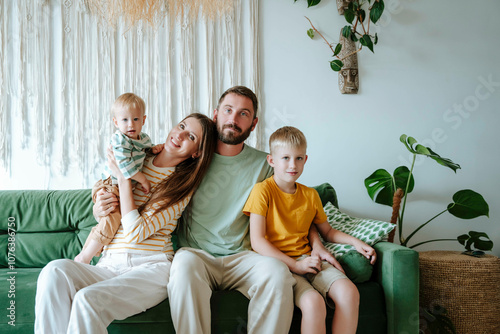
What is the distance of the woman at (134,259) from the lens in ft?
4.32

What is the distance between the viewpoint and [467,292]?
1.96 metres

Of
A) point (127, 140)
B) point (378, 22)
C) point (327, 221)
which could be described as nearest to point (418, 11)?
point (378, 22)

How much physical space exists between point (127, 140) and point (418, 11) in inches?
82.8

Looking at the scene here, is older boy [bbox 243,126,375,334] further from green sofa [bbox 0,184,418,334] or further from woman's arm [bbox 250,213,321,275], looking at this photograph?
green sofa [bbox 0,184,418,334]

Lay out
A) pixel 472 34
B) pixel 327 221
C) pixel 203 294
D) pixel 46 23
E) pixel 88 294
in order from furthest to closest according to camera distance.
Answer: pixel 472 34
pixel 46 23
pixel 327 221
pixel 203 294
pixel 88 294

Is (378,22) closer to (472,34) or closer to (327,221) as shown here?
(472,34)

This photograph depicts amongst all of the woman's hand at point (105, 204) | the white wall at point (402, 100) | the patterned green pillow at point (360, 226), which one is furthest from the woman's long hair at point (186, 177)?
the white wall at point (402, 100)

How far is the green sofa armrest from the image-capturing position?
1565 millimetres

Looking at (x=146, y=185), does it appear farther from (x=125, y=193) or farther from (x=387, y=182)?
(x=387, y=182)

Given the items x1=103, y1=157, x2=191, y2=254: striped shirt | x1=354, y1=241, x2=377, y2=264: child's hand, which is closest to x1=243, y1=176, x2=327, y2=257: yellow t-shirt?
x1=354, y1=241, x2=377, y2=264: child's hand

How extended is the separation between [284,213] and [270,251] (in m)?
0.19

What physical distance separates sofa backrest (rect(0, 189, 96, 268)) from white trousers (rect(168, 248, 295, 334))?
2.73 feet

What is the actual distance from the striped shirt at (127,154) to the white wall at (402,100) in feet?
3.41

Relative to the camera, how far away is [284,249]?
1711 millimetres
